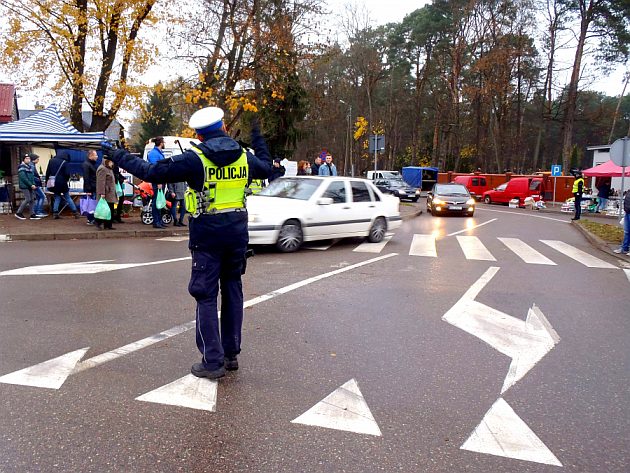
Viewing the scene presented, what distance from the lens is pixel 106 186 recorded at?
42.8ft

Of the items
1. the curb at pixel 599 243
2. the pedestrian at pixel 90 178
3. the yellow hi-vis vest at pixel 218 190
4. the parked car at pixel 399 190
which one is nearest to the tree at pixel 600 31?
the parked car at pixel 399 190

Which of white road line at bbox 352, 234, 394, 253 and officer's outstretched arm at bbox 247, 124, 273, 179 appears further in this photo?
white road line at bbox 352, 234, 394, 253

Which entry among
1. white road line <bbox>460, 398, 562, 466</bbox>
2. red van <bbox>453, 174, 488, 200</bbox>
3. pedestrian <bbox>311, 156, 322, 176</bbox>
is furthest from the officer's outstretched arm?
red van <bbox>453, 174, 488, 200</bbox>

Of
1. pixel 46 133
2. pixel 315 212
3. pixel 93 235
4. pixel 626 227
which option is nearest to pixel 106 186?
pixel 93 235

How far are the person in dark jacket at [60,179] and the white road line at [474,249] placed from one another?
1040 cm

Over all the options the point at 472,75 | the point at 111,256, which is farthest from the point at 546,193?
the point at 111,256

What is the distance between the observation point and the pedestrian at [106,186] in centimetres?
1290

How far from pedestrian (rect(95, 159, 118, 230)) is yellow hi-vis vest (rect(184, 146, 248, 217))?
9508mm

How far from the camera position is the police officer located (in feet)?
12.9

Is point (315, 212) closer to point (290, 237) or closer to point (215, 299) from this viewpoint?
point (290, 237)

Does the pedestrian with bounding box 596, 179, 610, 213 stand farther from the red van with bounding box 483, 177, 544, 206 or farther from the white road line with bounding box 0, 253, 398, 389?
the white road line with bounding box 0, 253, 398, 389

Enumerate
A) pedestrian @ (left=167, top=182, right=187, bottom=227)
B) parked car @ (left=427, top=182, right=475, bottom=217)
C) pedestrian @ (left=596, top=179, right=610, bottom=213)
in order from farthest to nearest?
pedestrian @ (left=596, top=179, right=610, bottom=213), parked car @ (left=427, top=182, right=475, bottom=217), pedestrian @ (left=167, top=182, right=187, bottom=227)

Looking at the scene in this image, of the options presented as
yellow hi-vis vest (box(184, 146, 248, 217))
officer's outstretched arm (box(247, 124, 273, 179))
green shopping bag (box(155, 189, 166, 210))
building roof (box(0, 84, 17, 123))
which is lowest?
green shopping bag (box(155, 189, 166, 210))

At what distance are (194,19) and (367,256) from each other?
609 inches
